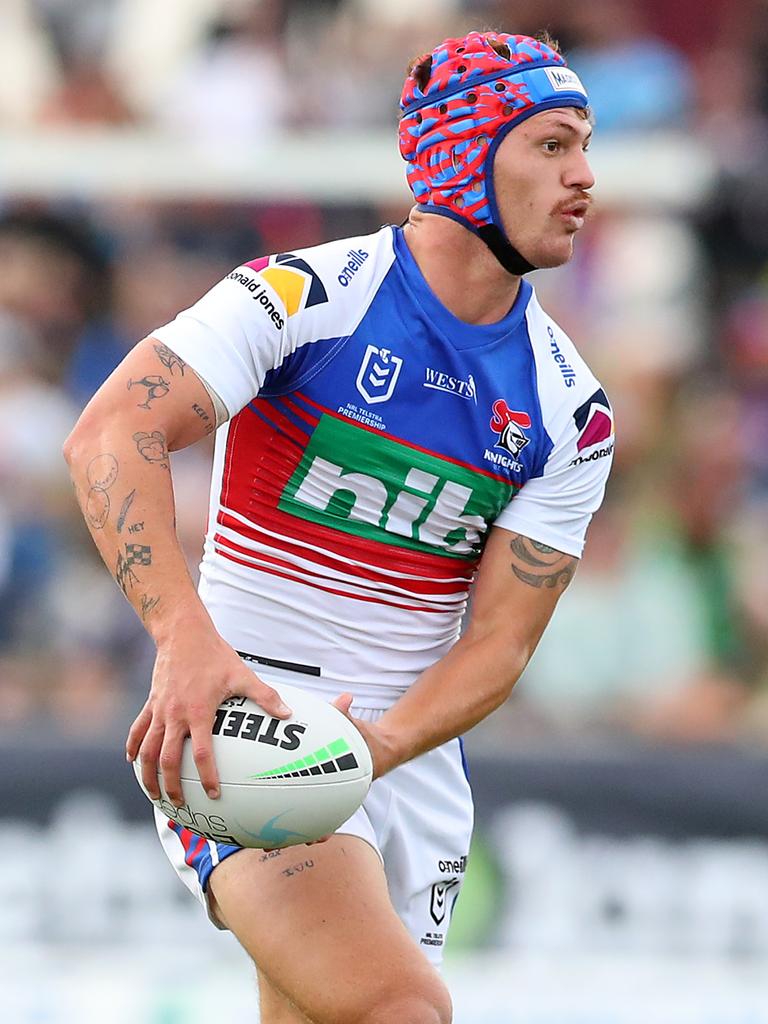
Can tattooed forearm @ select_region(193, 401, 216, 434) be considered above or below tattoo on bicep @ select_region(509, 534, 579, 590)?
above

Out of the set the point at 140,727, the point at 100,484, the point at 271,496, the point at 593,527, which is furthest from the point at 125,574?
the point at 593,527

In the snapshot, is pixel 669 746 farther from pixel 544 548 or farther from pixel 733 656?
pixel 544 548

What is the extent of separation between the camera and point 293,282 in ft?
13.4

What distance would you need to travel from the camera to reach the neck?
4289 mm

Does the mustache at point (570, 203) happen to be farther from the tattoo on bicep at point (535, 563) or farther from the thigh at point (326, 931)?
the thigh at point (326, 931)

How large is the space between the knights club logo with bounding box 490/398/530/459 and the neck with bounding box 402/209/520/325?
24 centimetres

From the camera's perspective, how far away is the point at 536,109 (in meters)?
4.16

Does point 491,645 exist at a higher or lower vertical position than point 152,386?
lower

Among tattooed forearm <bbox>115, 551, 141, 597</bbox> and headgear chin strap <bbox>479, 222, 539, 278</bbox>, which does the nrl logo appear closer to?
headgear chin strap <bbox>479, 222, 539, 278</bbox>

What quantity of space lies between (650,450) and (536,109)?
13.6 feet

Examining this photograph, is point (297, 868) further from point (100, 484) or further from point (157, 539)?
point (100, 484)

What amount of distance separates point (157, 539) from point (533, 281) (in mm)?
5533

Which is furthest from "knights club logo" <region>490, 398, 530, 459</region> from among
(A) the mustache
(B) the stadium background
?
(B) the stadium background

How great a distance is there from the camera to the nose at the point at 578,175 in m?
4.16
